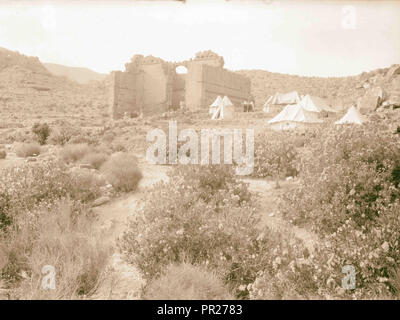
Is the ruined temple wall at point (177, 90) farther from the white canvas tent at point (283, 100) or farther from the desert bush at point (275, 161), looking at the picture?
the desert bush at point (275, 161)

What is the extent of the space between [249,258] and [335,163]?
3009 millimetres

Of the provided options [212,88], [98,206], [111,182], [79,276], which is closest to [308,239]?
[79,276]

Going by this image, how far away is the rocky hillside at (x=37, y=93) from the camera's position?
118 feet

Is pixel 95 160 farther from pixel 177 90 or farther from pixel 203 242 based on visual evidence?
pixel 177 90

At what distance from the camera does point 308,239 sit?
627cm

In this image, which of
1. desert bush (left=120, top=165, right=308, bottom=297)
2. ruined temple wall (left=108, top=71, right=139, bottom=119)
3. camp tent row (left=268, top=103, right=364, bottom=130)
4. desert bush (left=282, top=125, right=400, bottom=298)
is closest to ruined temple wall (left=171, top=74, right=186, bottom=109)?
ruined temple wall (left=108, top=71, right=139, bottom=119)

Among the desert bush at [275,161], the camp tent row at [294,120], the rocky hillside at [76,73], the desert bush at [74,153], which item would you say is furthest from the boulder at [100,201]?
the rocky hillside at [76,73]

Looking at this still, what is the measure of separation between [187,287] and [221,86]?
2824 centimetres

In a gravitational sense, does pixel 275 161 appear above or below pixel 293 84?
below

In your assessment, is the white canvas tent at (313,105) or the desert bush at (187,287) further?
the white canvas tent at (313,105)

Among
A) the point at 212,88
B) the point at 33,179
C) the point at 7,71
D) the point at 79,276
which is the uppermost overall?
the point at 7,71

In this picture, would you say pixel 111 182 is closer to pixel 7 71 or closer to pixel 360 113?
pixel 360 113

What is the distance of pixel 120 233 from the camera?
278 inches

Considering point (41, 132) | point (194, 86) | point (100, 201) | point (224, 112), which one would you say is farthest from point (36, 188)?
point (194, 86)
